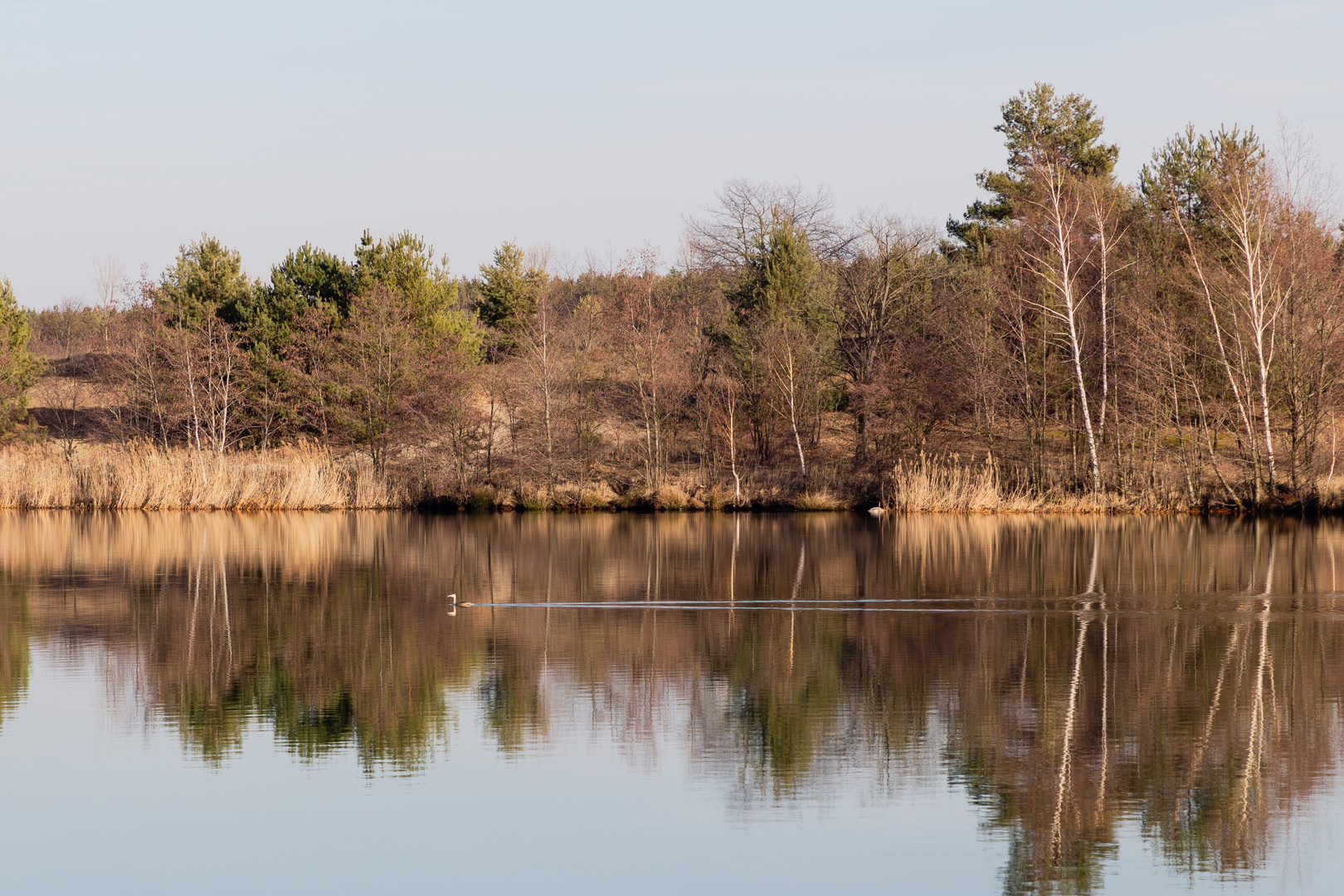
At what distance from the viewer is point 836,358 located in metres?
47.8

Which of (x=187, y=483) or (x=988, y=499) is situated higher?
(x=187, y=483)

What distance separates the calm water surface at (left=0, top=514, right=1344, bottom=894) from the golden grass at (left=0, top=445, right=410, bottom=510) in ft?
70.0

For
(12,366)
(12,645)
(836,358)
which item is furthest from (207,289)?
(12,645)

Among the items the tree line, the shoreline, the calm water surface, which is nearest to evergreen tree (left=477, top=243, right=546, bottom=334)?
the tree line

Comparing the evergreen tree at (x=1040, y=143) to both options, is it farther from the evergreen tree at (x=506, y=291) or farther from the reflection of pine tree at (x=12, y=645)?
the reflection of pine tree at (x=12, y=645)

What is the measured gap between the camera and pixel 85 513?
4147 cm

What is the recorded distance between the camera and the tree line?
38781 mm

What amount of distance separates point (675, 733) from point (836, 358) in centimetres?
3803

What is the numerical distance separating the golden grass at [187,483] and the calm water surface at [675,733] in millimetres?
21345

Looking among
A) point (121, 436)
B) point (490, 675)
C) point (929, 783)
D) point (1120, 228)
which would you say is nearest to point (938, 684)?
point (929, 783)

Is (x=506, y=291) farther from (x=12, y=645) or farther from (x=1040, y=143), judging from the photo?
(x=12, y=645)

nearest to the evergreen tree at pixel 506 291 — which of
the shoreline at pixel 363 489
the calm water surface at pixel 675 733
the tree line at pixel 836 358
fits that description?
the tree line at pixel 836 358

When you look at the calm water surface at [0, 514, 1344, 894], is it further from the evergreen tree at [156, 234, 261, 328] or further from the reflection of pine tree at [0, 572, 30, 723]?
the evergreen tree at [156, 234, 261, 328]

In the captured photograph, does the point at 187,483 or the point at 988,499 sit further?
the point at 187,483
